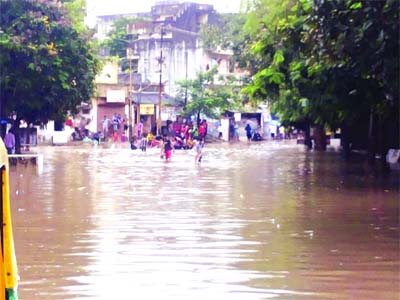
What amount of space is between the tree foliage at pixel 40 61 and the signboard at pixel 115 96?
32453 millimetres

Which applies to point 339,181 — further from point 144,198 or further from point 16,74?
point 16,74

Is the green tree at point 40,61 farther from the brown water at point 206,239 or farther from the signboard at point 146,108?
the signboard at point 146,108

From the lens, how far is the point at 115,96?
73000 mm

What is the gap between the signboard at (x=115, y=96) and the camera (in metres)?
72.9

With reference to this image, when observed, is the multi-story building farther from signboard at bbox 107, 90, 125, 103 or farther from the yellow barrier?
the yellow barrier

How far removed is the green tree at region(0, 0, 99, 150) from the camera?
35125 millimetres

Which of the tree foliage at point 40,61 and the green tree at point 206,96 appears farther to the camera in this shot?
the green tree at point 206,96

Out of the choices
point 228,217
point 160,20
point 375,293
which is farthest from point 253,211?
point 160,20

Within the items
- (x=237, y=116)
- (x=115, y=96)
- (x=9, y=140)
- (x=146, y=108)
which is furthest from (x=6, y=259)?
(x=237, y=116)

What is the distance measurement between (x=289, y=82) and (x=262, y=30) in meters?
4.26

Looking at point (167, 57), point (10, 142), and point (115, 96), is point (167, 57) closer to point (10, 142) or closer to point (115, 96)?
point (115, 96)

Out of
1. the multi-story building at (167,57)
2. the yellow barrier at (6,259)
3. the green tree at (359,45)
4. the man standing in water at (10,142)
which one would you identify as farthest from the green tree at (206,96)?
the yellow barrier at (6,259)

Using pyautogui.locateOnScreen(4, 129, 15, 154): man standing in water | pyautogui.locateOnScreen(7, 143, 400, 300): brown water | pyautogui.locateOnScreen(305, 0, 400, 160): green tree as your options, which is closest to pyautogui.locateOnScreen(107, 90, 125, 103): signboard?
pyautogui.locateOnScreen(4, 129, 15, 154): man standing in water

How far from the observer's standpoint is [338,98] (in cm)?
2331
